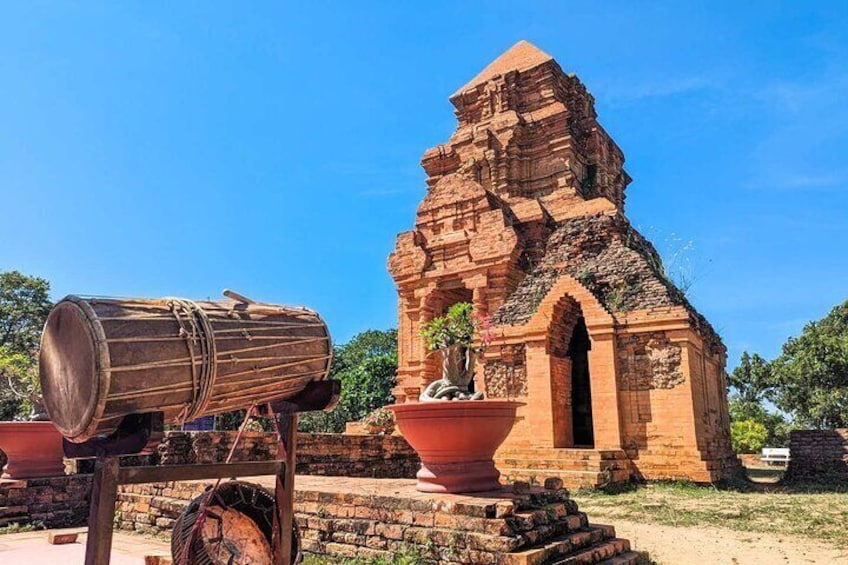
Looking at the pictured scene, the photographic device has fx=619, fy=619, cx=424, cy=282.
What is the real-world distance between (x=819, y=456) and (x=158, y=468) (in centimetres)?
1632

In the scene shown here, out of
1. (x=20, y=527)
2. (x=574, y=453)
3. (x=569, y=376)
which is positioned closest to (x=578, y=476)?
(x=574, y=453)

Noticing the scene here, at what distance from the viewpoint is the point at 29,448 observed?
320 inches

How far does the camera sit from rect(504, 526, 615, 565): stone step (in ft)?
14.3

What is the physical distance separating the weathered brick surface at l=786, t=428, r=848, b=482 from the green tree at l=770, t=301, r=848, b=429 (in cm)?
1439

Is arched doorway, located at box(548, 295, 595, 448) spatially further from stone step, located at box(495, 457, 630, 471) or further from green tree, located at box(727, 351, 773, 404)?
green tree, located at box(727, 351, 773, 404)

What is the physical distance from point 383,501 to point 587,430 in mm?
11488

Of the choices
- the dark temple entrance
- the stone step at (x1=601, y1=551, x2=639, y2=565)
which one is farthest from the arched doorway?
the stone step at (x1=601, y1=551, x2=639, y2=565)

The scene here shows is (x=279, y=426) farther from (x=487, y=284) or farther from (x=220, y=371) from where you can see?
(x=487, y=284)

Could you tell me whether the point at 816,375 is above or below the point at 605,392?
above

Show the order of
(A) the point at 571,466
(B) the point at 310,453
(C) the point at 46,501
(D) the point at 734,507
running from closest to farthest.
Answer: (C) the point at 46,501, (D) the point at 734,507, (B) the point at 310,453, (A) the point at 571,466

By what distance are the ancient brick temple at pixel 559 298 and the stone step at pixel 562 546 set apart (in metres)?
5.57

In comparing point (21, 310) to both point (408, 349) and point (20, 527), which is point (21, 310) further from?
point (20, 527)

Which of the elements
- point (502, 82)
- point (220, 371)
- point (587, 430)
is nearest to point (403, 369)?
point (587, 430)

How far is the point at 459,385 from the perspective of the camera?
23.9ft
